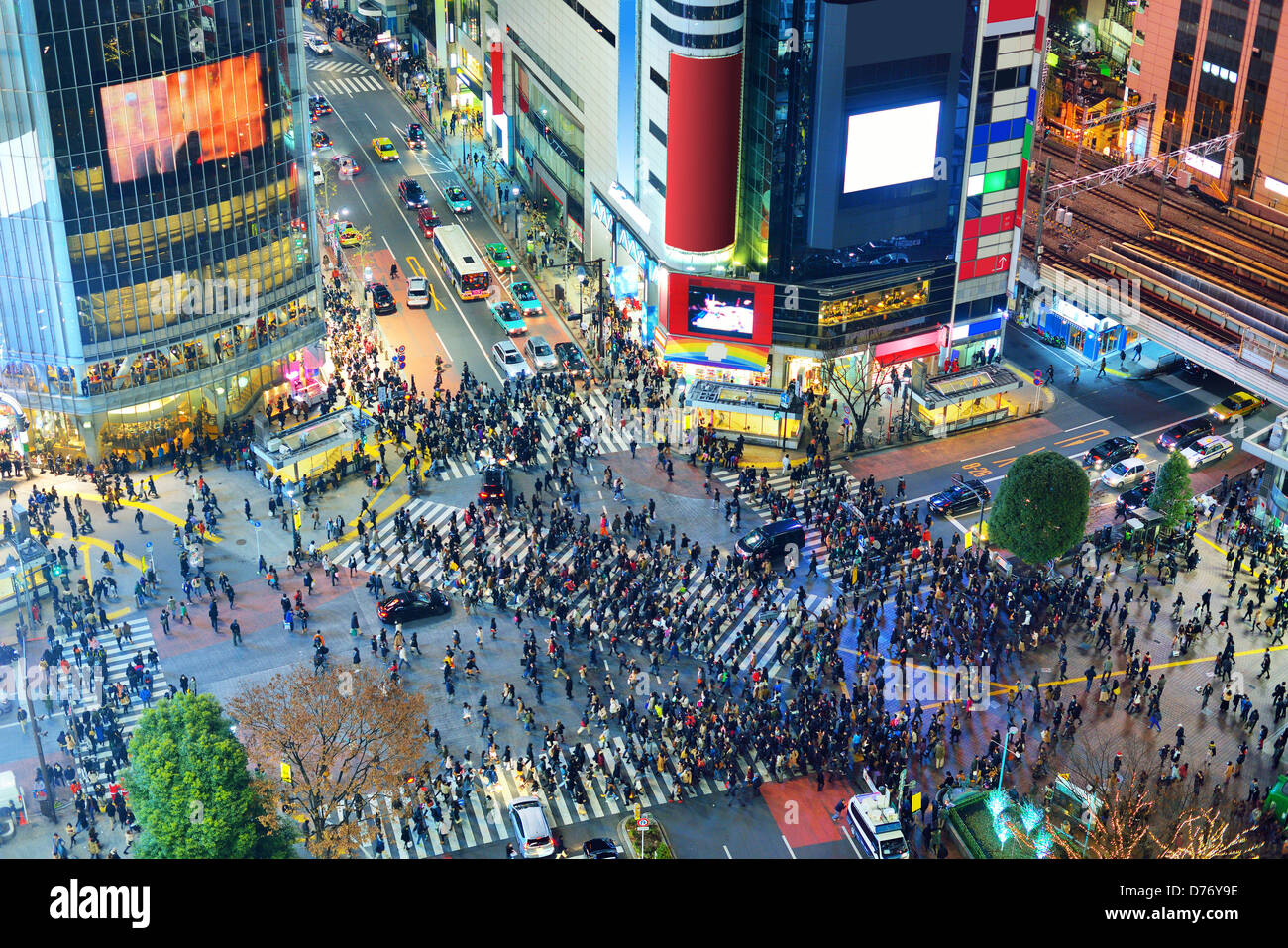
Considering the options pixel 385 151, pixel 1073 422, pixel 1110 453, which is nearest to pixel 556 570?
pixel 1110 453

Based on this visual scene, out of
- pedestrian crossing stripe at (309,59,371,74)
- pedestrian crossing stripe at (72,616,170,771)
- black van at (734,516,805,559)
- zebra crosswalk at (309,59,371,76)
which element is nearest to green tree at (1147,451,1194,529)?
black van at (734,516,805,559)

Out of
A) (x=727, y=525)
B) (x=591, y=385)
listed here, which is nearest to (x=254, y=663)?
(x=727, y=525)

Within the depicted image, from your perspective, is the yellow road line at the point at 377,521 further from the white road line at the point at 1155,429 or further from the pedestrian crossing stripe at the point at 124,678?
the white road line at the point at 1155,429

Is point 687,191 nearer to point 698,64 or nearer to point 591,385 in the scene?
point 698,64

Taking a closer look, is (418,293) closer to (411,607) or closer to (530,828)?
(411,607)

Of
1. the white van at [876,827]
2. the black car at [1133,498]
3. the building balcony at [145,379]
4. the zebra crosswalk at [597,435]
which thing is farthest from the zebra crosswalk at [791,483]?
the building balcony at [145,379]

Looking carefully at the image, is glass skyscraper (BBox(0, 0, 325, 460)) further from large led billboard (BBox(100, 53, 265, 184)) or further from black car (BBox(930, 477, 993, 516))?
black car (BBox(930, 477, 993, 516))
